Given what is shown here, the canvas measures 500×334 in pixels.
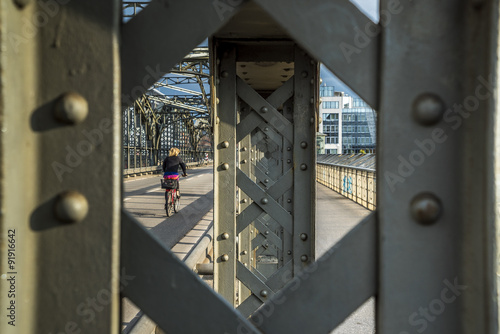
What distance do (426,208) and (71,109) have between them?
31.6 inches

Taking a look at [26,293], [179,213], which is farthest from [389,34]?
[179,213]

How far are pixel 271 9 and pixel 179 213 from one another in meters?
12.7

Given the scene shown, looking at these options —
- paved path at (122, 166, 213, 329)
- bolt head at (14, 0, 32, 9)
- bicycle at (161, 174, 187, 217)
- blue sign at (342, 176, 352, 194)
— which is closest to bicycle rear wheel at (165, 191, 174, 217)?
bicycle at (161, 174, 187, 217)

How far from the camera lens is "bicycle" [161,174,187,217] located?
12445 mm

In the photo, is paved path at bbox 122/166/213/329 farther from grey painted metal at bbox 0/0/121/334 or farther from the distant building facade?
the distant building facade

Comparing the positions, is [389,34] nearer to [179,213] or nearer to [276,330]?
[276,330]

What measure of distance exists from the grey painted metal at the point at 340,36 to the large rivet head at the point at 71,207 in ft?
2.00

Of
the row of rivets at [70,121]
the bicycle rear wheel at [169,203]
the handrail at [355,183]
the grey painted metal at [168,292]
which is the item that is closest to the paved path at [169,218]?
the bicycle rear wheel at [169,203]

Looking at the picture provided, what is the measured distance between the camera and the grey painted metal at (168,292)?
34.9 inches

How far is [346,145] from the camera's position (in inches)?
3637

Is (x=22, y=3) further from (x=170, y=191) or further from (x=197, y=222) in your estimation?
(x=170, y=191)

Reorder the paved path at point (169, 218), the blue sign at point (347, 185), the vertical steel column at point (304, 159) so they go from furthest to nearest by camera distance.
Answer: the blue sign at point (347, 185)
the paved path at point (169, 218)
the vertical steel column at point (304, 159)

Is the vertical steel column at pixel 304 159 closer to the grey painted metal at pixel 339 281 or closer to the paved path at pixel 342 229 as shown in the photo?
the paved path at pixel 342 229

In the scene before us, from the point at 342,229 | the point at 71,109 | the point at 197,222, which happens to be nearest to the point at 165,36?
the point at 71,109
